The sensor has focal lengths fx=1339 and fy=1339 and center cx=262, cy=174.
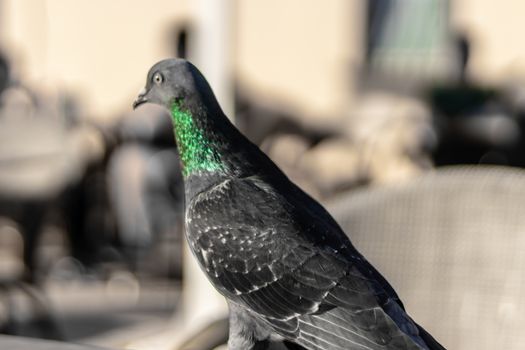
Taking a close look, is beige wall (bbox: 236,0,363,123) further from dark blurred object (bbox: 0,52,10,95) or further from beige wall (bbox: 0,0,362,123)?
dark blurred object (bbox: 0,52,10,95)

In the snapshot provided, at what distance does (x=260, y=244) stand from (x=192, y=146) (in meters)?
0.22

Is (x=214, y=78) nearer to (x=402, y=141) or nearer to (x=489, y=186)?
(x=489, y=186)

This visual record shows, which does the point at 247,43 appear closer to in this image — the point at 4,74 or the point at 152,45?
the point at 152,45

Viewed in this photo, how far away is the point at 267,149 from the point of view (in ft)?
24.7

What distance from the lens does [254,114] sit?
339 inches

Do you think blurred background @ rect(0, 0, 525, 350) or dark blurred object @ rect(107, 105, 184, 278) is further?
dark blurred object @ rect(107, 105, 184, 278)

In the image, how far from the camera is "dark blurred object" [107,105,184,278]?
7699 millimetres

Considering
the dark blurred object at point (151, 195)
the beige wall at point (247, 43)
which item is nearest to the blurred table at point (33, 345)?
the dark blurred object at point (151, 195)

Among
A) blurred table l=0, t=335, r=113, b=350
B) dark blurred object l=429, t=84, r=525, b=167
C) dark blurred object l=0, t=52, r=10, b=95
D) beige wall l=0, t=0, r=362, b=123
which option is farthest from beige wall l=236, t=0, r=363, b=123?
blurred table l=0, t=335, r=113, b=350

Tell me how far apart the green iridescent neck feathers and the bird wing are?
0.05 m

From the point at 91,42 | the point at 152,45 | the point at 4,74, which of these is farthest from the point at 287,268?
the point at 91,42

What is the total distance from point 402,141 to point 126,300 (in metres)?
2.17

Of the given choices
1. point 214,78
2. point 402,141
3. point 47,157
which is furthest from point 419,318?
point 402,141

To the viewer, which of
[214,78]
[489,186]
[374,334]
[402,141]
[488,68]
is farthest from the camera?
[488,68]
